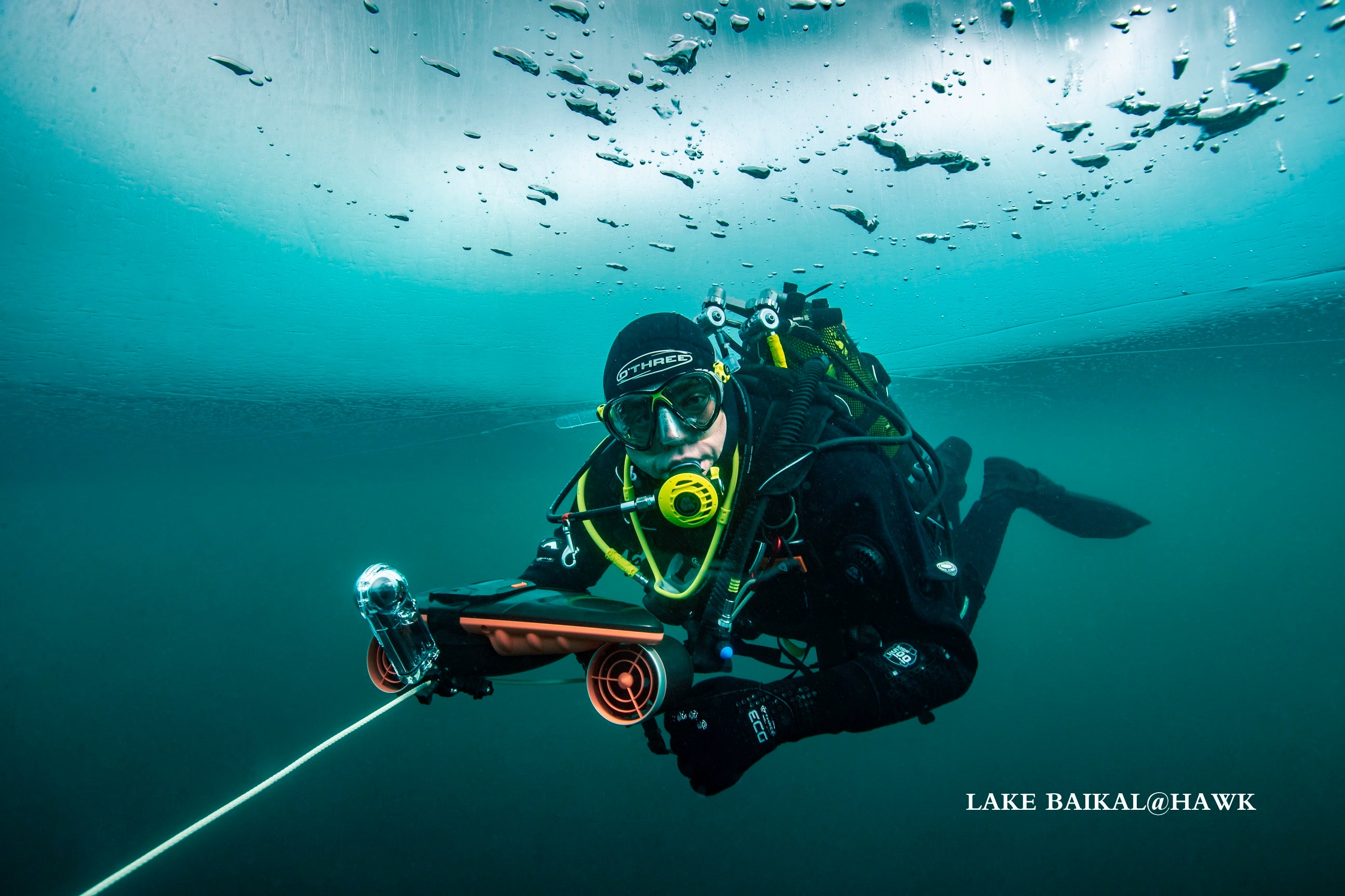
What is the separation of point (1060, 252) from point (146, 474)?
37.7 m

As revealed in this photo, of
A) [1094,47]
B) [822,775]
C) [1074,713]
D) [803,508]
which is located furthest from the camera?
[1074,713]

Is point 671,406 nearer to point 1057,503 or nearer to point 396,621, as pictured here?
point 396,621

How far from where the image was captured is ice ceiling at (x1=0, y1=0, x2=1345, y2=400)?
347cm

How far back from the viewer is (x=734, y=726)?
6.62ft

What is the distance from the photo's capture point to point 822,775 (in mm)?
12188

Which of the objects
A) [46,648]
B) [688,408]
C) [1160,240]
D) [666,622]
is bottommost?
[46,648]

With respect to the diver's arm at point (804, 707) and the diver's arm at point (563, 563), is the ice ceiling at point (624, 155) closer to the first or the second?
the diver's arm at point (563, 563)

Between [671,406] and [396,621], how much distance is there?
164 centimetres

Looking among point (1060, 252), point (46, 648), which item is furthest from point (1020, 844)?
point (46, 648)

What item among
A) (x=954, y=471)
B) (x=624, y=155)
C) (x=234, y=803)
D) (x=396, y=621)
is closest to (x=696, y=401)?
(x=396, y=621)

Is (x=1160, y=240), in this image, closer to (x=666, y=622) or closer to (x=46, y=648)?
(x=666, y=622)

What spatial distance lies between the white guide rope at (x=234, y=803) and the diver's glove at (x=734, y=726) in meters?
1.14

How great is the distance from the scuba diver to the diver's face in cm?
1

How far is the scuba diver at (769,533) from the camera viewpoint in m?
2.10
